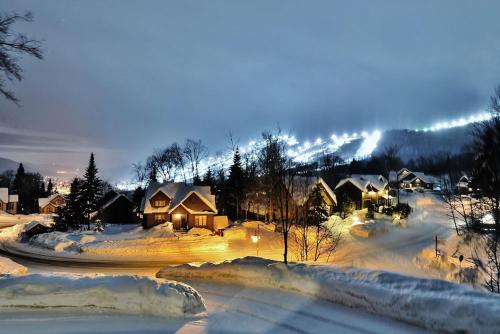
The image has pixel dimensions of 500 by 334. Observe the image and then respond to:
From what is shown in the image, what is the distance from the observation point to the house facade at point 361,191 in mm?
59975

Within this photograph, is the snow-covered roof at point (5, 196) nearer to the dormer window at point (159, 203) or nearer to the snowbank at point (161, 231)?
the dormer window at point (159, 203)

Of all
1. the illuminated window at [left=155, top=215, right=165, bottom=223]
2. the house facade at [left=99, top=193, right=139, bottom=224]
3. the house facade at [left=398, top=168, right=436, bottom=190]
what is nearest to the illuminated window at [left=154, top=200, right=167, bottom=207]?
the illuminated window at [left=155, top=215, right=165, bottom=223]

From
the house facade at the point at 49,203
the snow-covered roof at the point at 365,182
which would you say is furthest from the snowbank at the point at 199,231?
the house facade at the point at 49,203

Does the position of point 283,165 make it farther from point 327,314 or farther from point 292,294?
point 327,314

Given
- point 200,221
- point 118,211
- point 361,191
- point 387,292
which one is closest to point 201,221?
point 200,221

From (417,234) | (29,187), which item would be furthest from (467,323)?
(29,187)

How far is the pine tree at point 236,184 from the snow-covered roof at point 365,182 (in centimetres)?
1845

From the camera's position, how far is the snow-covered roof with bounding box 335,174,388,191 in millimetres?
61125

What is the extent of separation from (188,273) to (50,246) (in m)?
24.9

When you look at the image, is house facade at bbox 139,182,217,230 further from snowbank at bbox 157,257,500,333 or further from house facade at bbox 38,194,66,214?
house facade at bbox 38,194,66,214

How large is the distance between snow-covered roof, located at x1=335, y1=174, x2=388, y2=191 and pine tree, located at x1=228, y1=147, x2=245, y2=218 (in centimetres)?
1845

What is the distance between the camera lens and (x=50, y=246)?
32.8 metres

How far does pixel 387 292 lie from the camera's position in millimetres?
8867

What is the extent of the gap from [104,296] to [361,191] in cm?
5624
